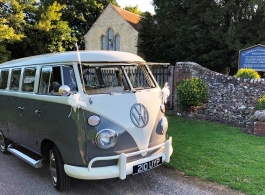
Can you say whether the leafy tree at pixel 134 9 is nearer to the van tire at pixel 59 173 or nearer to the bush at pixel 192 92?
the bush at pixel 192 92

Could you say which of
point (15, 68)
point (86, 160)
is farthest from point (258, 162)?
point (15, 68)

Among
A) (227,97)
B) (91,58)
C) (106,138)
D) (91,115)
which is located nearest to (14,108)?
(91,58)

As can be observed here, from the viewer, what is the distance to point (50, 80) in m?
4.05

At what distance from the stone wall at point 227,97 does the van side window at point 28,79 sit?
18.6ft

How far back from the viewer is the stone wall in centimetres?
754

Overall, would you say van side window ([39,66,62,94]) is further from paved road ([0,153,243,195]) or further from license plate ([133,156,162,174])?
license plate ([133,156,162,174])

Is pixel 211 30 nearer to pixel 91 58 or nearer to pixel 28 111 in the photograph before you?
pixel 91 58

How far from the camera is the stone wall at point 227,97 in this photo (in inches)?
297

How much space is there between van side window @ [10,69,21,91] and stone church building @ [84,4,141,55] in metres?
19.0

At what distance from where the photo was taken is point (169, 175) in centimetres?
443

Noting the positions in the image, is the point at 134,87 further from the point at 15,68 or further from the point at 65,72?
the point at 15,68

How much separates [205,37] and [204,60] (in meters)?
1.60

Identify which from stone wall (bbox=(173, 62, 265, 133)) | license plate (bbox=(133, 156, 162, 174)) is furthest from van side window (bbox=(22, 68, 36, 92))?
stone wall (bbox=(173, 62, 265, 133))

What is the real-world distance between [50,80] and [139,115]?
62.1 inches
